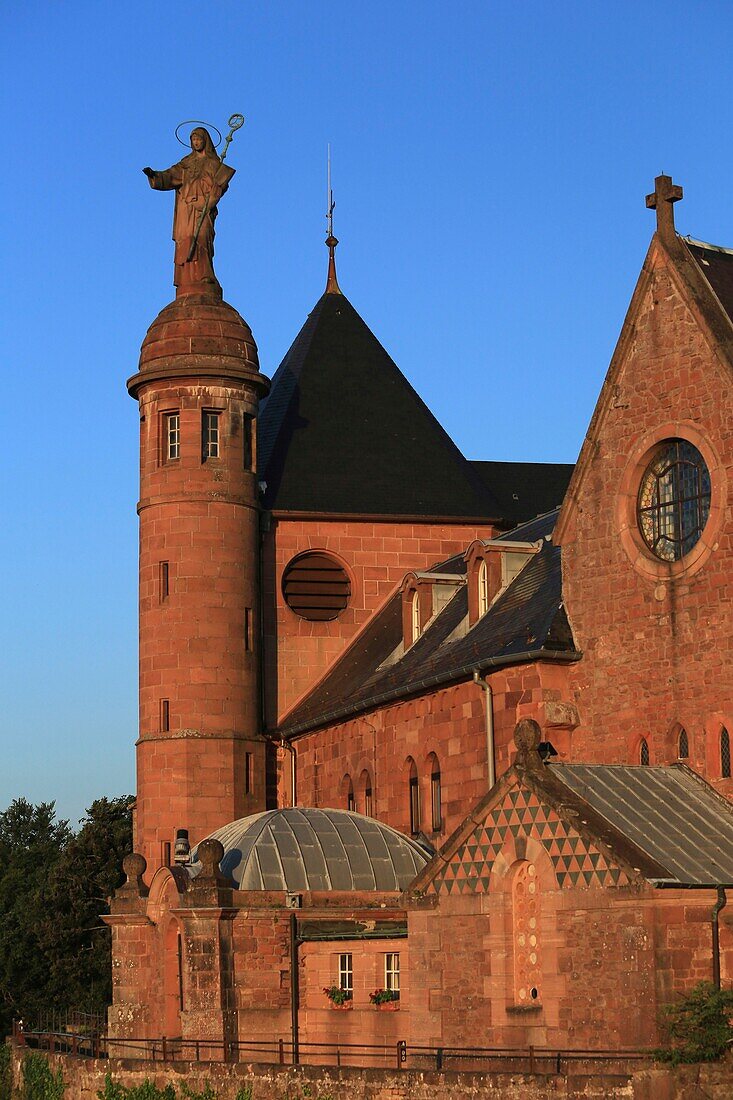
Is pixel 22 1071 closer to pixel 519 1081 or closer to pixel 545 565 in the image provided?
pixel 545 565

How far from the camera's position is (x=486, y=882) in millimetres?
32781

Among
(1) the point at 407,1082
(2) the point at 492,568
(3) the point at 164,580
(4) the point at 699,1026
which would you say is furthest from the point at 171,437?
(4) the point at 699,1026

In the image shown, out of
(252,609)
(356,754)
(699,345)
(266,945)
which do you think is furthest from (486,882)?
(252,609)

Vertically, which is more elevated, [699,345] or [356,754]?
[699,345]

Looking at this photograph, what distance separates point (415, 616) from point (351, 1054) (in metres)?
15.1

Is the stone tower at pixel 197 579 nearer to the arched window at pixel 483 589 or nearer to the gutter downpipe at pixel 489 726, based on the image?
the arched window at pixel 483 589

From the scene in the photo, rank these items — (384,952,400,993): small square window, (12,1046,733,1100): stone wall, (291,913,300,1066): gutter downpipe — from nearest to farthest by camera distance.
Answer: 1. (12,1046,733,1100): stone wall
2. (384,952,400,993): small square window
3. (291,913,300,1066): gutter downpipe

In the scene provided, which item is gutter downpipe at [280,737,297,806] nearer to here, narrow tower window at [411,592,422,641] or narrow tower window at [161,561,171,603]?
narrow tower window at [161,561,171,603]

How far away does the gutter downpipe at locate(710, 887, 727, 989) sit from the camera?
2978 centimetres

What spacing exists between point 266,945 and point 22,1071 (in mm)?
9839

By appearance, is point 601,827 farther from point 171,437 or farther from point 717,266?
point 171,437

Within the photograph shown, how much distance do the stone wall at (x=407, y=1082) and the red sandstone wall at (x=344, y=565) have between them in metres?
15.4

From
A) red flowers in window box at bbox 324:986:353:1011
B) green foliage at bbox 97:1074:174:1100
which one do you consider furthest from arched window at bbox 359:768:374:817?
Result: green foliage at bbox 97:1074:174:1100

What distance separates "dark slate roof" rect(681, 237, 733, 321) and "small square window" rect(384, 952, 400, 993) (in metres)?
12.9
